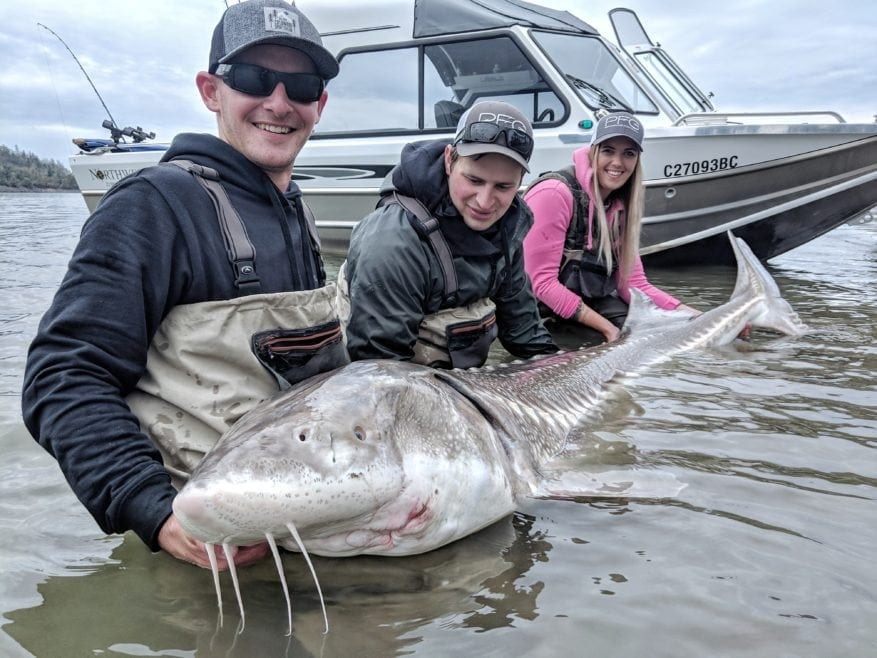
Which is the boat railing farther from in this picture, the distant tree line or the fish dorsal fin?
the distant tree line

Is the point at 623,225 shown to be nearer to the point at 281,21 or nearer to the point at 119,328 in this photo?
the point at 281,21

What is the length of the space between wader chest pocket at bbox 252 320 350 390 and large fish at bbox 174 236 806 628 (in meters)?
0.25

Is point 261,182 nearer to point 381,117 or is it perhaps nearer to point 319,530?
point 319,530

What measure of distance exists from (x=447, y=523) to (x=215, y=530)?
68 centimetres

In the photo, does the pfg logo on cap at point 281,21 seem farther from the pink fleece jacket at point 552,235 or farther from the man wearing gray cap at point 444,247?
the pink fleece jacket at point 552,235

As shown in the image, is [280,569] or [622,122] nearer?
[280,569]

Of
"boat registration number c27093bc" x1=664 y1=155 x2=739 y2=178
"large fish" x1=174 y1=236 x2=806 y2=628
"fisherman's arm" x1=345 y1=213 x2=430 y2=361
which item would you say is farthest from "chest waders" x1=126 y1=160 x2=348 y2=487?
"boat registration number c27093bc" x1=664 y1=155 x2=739 y2=178

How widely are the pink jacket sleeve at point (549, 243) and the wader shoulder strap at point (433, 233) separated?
1.64 m

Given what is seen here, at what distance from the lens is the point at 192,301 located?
2.04m

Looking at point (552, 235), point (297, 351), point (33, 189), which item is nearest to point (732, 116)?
point (552, 235)

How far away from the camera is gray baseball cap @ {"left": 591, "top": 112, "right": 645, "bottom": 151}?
4656 millimetres

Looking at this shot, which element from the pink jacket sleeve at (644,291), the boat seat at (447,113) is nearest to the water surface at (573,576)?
the pink jacket sleeve at (644,291)

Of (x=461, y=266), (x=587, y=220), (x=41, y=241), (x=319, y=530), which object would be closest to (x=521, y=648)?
(x=319, y=530)

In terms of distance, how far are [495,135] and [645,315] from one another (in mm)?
2152
